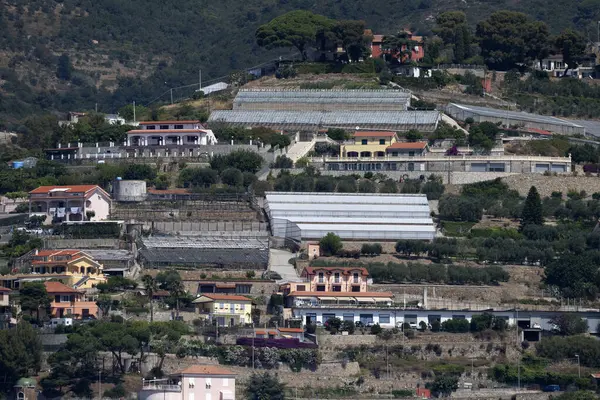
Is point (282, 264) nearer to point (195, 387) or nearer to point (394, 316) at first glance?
point (394, 316)

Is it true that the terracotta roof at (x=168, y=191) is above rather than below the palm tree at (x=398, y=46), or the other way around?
below

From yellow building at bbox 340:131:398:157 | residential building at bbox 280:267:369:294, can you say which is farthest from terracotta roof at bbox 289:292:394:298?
yellow building at bbox 340:131:398:157

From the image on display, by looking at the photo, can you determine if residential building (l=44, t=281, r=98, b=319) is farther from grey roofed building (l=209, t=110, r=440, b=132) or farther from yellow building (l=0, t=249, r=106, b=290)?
grey roofed building (l=209, t=110, r=440, b=132)

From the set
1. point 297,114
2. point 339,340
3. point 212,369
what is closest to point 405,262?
point 339,340

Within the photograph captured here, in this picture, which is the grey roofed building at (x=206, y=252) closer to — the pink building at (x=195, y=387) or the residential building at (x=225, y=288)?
the residential building at (x=225, y=288)

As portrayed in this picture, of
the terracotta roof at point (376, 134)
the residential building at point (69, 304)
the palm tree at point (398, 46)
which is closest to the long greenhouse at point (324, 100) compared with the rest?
the terracotta roof at point (376, 134)

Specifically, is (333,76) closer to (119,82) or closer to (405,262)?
(405,262)

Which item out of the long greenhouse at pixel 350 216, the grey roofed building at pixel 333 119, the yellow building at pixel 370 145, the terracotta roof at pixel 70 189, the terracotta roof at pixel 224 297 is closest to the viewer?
the terracotta roof at pixel 224 297

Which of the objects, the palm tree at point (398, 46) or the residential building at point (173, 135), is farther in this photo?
the palm tree at point (398, 46)
